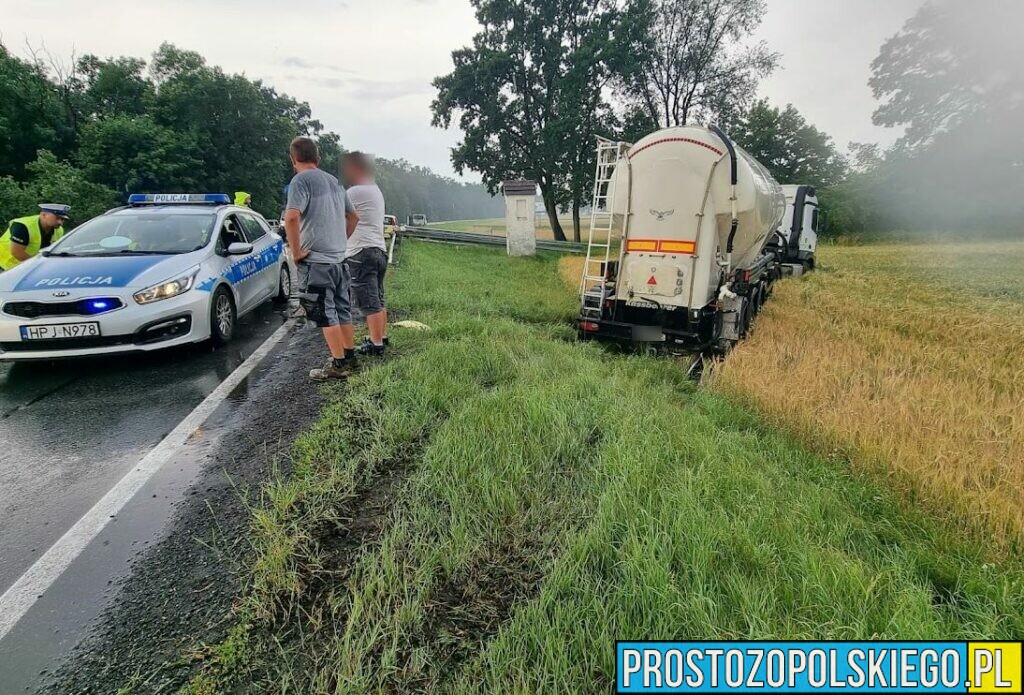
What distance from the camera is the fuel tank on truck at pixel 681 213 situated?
6.02 m

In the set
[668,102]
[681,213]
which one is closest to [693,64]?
[668,102]

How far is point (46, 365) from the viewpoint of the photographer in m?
4.88

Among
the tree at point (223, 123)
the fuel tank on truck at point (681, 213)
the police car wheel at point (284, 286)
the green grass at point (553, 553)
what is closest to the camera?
the green grass at point (553, 553)

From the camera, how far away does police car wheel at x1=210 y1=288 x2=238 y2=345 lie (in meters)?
5.39

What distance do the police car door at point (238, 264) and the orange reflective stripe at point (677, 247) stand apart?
5417mm

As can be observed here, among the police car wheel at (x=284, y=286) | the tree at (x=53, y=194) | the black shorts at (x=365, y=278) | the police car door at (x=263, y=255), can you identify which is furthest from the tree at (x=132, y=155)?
the black shorts at (x=365, y=278)

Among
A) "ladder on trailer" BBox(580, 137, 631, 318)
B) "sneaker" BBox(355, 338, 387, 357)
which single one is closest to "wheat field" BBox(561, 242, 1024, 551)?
"ladder on trailer" BBox(580, 137, 631, 318)

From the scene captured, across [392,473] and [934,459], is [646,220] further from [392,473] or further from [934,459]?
[392,473]

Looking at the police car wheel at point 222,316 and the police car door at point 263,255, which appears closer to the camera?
the police car wheel at point 222,316

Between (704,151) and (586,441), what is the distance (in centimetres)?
456

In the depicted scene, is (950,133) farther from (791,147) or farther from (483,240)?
(483,240)

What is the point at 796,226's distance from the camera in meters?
13.7

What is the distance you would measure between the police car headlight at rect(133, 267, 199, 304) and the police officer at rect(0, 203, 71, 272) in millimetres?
2525

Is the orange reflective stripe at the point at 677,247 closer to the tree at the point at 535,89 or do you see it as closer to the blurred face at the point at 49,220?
the blurred face at the point at 49,220
